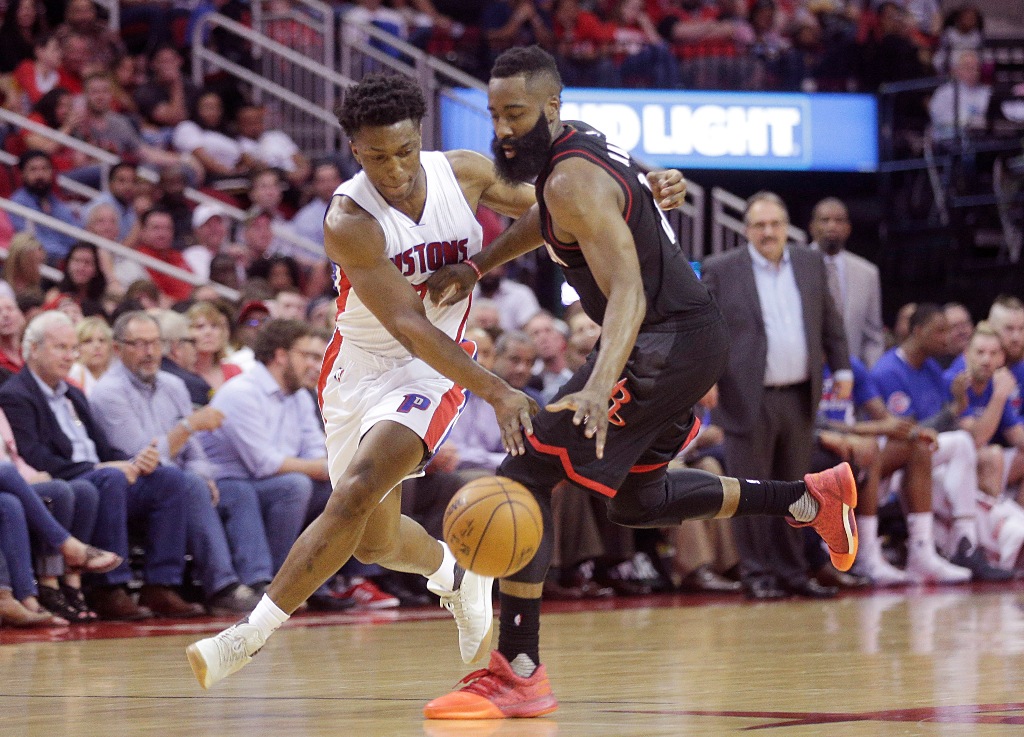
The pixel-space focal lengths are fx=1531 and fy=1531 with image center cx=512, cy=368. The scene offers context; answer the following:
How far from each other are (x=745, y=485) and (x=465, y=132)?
26.8ft

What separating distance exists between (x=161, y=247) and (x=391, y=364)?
572 cm

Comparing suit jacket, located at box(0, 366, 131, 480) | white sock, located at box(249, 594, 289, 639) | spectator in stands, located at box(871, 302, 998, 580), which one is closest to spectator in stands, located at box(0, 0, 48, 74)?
suit jacket, located at box(0, 366, 131, 480)

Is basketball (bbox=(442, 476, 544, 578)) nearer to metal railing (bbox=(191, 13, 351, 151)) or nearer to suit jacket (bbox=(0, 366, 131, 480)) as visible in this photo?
suit jacket (bbox=(0, 366, 131, 480))

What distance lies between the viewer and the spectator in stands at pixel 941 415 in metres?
9.59

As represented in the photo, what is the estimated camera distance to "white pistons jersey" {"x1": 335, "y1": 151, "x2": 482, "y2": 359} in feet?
15.6

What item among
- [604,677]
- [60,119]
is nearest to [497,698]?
[604,677]

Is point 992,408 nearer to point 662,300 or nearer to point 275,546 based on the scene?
point 275,546

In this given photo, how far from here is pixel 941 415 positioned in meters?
9.74

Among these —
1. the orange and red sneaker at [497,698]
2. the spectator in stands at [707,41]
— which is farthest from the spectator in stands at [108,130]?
the orange and red sneaker at [497,698]

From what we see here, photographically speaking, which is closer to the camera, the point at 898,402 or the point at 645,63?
the point at 898,402

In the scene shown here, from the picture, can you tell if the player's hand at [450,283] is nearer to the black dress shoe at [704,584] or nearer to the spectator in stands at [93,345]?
the spectator in stands at [93,345]

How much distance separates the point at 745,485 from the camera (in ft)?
16.3

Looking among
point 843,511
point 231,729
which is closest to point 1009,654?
point 843,511

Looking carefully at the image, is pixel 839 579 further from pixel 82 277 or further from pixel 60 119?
pixel 60 119
